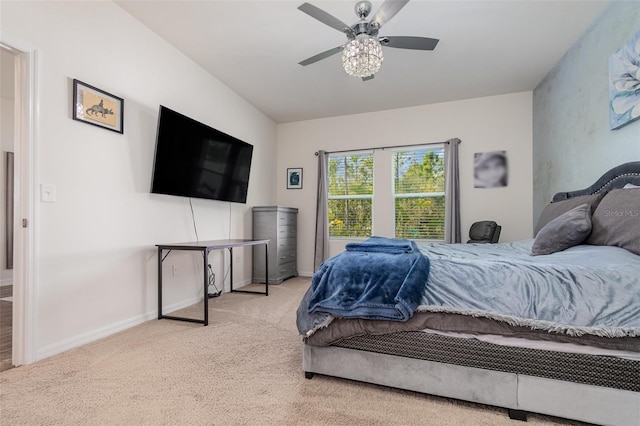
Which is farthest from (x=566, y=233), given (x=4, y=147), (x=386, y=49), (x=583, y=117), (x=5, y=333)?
(x=4, y=147)

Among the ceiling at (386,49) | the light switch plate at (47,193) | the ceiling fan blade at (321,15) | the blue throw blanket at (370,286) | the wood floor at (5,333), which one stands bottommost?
the wood floor at (5,333)

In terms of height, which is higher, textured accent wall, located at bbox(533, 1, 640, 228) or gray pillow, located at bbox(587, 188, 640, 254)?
textured accent wall, located at bbox(533, 1, 640, 228)

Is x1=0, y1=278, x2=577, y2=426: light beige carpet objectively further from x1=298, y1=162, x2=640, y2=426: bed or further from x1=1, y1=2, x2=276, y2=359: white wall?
x1=1, y1=2, x2=276, y2=359: white wall

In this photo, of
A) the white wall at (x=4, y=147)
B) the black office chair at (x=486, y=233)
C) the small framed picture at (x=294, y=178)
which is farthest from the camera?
the small framed picture at (x=294, y=178)

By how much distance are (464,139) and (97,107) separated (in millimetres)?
4234

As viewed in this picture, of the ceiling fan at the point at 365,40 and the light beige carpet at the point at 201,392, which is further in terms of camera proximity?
the ceiling fan at the point at 365,40

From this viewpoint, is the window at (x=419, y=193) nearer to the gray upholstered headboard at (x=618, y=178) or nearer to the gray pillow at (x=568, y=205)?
the gray pillow at (x=568, y=205)

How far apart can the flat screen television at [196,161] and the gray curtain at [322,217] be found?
1.32 m

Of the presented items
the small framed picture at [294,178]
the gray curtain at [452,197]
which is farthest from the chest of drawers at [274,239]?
the gray curtain at [452,197]

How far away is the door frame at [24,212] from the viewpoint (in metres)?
1.90

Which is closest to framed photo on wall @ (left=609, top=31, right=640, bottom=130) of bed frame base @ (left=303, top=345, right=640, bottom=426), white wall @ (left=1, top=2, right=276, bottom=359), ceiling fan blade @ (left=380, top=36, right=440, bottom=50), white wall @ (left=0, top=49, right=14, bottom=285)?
ceiling fan blade @ (left=380, top=36, right=440, bottom=50)

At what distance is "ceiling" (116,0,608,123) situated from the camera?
2.43m

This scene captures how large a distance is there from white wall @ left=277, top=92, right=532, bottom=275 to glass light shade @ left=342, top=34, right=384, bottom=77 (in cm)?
250

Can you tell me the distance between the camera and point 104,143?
241 centimetres
